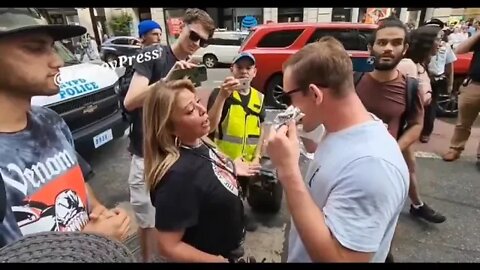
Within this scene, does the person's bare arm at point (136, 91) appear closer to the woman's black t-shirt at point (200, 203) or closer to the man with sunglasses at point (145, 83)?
the man with sunglasses at point (145, 83)

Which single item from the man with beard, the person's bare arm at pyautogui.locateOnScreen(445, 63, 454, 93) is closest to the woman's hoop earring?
the man with beard

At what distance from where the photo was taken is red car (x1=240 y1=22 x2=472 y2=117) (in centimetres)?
70

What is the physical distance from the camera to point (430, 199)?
71.2 inches

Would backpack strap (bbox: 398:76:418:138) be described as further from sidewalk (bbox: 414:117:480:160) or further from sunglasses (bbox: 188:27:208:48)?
sidewalk (bbox: 414:117:480:160)

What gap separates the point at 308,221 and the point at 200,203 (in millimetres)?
370

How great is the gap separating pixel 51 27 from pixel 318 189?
1.70 ft

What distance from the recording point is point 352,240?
1.35 feet

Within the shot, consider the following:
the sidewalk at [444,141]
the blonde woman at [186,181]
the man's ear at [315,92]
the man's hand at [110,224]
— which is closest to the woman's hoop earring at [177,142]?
the blonde woman at [186,181]

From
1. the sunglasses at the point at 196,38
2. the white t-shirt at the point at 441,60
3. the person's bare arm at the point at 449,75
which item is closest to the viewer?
the sunglasses at the point at 196,38

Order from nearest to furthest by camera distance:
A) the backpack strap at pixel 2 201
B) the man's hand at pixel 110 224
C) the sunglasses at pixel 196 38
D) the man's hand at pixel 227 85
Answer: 1. the backpack strap at pixel 2 201
2. the man's hand at pixel 110 224
3. the sunglasses at pixel 196 38
4. the man's hand at pixel 227 85

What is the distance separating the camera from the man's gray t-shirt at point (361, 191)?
430 mm

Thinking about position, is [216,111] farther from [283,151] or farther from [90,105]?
[90,105]
